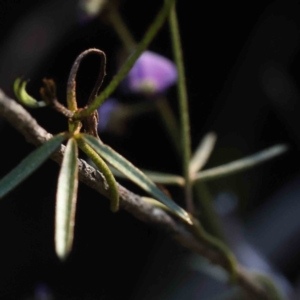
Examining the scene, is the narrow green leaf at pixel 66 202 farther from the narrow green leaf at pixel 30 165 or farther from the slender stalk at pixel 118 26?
the slender stalk at pixel 118 26

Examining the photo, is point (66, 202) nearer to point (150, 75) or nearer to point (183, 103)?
point (183, 103)

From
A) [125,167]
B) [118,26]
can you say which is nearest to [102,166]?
[125,167]

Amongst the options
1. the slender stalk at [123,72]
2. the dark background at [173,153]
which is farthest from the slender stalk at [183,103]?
the dark background at [173,153]

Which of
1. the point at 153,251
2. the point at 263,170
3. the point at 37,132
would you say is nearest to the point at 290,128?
the point at 263,170

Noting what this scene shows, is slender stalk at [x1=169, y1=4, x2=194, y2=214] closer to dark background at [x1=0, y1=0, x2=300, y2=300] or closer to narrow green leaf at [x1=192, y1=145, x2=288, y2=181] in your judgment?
narrow green leaf at [x1=192, y1=145, x2=288, y2=181]

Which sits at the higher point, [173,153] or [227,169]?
[173,153]
